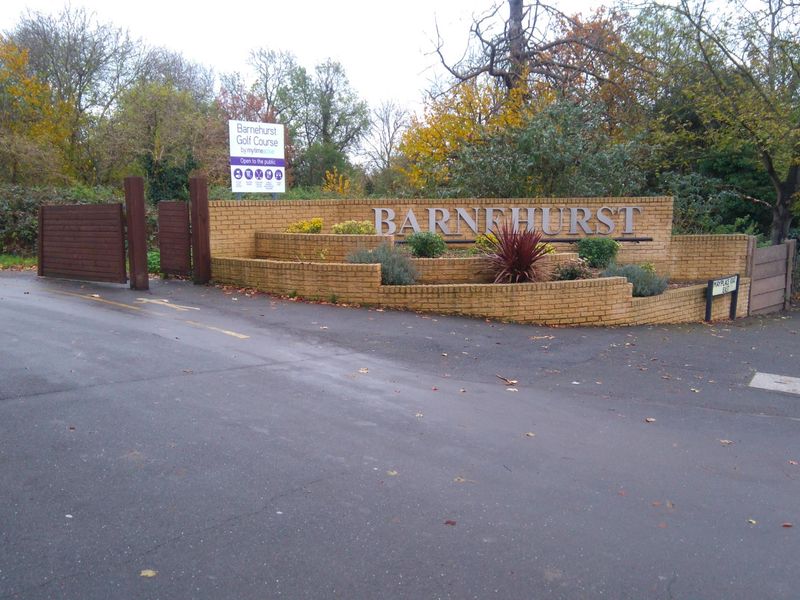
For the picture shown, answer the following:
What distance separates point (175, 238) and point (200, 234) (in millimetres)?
959

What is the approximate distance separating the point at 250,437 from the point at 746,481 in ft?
12.5

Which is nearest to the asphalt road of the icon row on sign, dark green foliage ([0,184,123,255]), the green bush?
the green bush

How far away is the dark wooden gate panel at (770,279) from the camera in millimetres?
16031

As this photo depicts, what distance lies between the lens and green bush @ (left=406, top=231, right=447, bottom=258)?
14.0 m

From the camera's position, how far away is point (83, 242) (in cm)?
1408

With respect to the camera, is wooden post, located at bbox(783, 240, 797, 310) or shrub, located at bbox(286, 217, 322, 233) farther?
wooden post, located at bbox(783, 240, 797, 310)

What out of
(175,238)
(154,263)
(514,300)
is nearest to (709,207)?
(514,300)

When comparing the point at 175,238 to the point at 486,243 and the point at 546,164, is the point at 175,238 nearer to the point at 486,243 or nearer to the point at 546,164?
the point at 486,243

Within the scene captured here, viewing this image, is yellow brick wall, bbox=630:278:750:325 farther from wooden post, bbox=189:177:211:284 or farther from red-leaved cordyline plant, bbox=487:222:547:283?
wooden post, bbox=189:177:211:284

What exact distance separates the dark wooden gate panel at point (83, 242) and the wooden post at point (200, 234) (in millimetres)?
1335

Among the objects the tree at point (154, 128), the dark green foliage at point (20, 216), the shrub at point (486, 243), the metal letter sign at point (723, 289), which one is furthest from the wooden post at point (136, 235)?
the tree at point (154, 128)

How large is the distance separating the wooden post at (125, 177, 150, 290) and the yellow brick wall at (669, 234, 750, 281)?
1187cm

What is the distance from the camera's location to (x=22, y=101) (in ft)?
92.5

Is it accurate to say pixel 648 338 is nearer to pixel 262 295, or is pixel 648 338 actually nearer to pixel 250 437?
pixel 262 295
